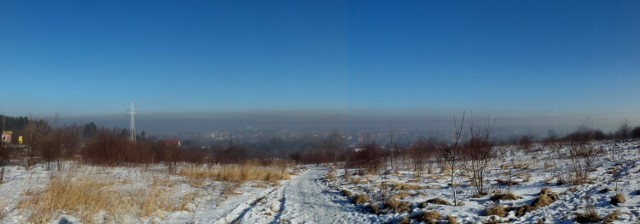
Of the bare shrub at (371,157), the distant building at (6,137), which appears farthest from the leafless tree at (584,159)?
the distant building at (6,137)

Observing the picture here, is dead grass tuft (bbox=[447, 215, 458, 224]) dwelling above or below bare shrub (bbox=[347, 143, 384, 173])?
above

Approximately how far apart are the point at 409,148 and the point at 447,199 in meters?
20.1

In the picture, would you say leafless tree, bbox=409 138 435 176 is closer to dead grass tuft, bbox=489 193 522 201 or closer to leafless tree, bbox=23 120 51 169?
dead grass tuft, bbox=489 193 522 201

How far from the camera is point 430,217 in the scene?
8.39 meters

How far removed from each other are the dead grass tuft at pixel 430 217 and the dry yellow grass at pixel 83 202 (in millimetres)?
5626

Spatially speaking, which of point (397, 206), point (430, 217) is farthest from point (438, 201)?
point (430, 217)

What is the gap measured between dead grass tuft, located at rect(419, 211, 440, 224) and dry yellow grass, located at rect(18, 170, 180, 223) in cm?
563

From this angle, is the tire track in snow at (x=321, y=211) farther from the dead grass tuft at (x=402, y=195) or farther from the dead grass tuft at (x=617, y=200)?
the dead grass tuft at (x=617, y=200)

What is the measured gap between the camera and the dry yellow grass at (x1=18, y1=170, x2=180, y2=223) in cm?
834

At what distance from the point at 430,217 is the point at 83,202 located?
24.0 ft

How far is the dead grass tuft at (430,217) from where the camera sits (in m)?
8.26

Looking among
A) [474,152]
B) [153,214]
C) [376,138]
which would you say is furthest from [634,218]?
[376,138]

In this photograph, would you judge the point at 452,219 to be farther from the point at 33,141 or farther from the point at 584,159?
the point at 33,141

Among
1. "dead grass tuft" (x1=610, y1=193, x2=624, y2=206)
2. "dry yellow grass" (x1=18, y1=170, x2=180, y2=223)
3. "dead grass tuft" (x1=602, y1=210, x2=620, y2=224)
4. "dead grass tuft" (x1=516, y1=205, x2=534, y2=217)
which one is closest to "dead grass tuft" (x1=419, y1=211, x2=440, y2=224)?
"dead grass tuft" (x1=516, y1=205, x2=534, y2=217)
